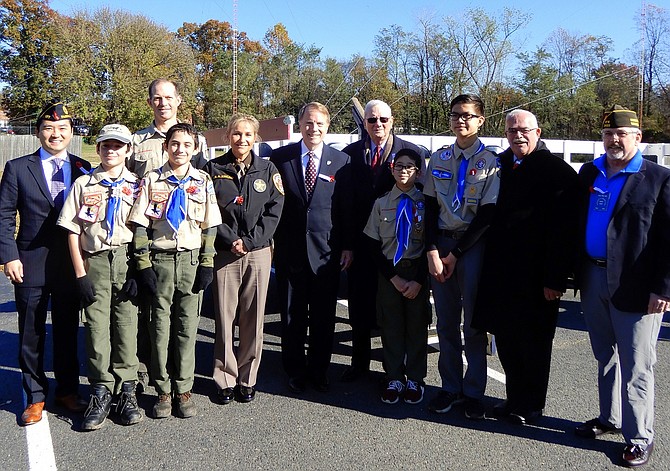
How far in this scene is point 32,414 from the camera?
3.74 m

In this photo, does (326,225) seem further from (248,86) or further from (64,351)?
(248,86)

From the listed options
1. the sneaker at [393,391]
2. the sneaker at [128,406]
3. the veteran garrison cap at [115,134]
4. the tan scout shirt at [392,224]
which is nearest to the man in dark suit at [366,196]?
the tan scout shirt at [392,224]

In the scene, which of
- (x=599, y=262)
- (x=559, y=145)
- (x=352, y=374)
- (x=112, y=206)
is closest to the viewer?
(x=599, y=262)

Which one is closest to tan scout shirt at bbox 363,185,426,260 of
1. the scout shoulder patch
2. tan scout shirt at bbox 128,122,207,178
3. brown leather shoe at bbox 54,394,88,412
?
the scout shoulder patch

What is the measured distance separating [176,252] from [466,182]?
6.70ft

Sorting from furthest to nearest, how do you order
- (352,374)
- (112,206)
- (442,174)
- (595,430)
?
1. (352,374)
2. (442,174)
3. (112,206)
4. (595,430)

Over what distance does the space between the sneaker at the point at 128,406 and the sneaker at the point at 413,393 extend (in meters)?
1.91

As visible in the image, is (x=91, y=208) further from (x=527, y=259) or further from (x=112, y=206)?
(x=527, y=259)

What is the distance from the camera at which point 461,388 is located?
4.05 m

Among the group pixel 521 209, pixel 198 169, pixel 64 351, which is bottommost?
pixel 64 351

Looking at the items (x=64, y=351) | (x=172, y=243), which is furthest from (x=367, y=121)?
(x=64, y=351)

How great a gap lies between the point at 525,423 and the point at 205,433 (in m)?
2.16

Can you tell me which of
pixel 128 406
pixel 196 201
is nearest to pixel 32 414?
pixel 128 406

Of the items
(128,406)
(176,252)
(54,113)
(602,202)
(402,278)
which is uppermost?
(54,113)
